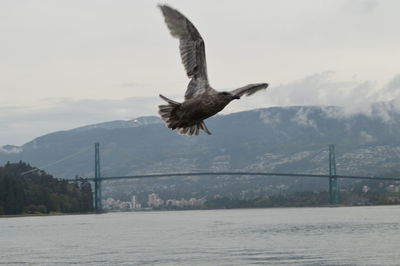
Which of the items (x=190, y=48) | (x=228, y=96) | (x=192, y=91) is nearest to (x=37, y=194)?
(x=190, y=48)

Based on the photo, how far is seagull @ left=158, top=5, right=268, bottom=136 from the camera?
5934 mm

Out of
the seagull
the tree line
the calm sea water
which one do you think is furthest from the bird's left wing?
the tree line

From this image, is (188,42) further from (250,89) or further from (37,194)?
(37,194)

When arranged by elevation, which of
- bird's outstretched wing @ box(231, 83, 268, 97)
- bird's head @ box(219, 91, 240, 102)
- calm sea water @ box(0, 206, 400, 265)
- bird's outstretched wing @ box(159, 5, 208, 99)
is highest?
bird's outstretched wing @ box(159, 5, 208, 99)

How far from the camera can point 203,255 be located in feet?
218

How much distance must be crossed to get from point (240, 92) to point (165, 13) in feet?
2.73

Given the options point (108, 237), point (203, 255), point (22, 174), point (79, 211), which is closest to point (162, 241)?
point (108, 237)

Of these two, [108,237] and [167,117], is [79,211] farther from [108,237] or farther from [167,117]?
[167,117]

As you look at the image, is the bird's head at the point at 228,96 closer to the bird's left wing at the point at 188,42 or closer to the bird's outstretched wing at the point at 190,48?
the bird's outstretched wing at the point at 190,48

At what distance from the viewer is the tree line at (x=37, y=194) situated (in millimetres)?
139500

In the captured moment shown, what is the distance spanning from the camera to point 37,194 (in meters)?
148

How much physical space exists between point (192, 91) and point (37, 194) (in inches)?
5680

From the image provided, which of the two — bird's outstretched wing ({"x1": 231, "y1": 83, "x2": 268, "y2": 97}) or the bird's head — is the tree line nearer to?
bird's outstretched wing ({"x1": 231, "y1": 83, "x2": 268, "y2": 97})

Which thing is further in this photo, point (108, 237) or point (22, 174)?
point (22, 174)
